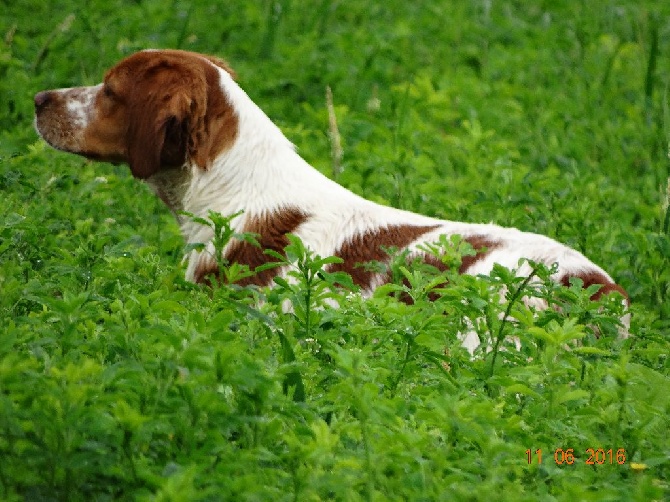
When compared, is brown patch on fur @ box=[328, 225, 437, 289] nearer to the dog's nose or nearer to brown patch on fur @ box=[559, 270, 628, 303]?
brown patch on fur @ box=[559, 270, 628, 303]

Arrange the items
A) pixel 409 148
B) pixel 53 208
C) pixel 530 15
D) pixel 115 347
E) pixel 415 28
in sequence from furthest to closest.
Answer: pixel 530 15
pixel 415 28
pixel 409 148
pixel 53 208
pixel 115 347

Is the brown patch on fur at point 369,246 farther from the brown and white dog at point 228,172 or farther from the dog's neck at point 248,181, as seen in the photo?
the dog's neck at point 248,181

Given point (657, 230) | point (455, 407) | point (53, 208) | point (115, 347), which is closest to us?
point (455, 407)

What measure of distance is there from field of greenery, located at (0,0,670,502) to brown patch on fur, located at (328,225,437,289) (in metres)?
0.17

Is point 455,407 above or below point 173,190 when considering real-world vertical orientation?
above

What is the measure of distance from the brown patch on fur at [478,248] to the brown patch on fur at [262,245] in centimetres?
67

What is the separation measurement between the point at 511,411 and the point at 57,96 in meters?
2.63

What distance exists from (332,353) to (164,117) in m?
1.96

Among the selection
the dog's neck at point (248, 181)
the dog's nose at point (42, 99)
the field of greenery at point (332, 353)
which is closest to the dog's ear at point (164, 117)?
the dog's neck at point (248, 181)

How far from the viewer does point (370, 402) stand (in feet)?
10.3

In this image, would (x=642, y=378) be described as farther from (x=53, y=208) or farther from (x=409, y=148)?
(x=409, y=148)

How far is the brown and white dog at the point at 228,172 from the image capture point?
485 centimetres

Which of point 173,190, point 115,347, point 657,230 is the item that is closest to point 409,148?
point 657,230

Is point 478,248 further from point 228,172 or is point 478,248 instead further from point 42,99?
point 42,99
